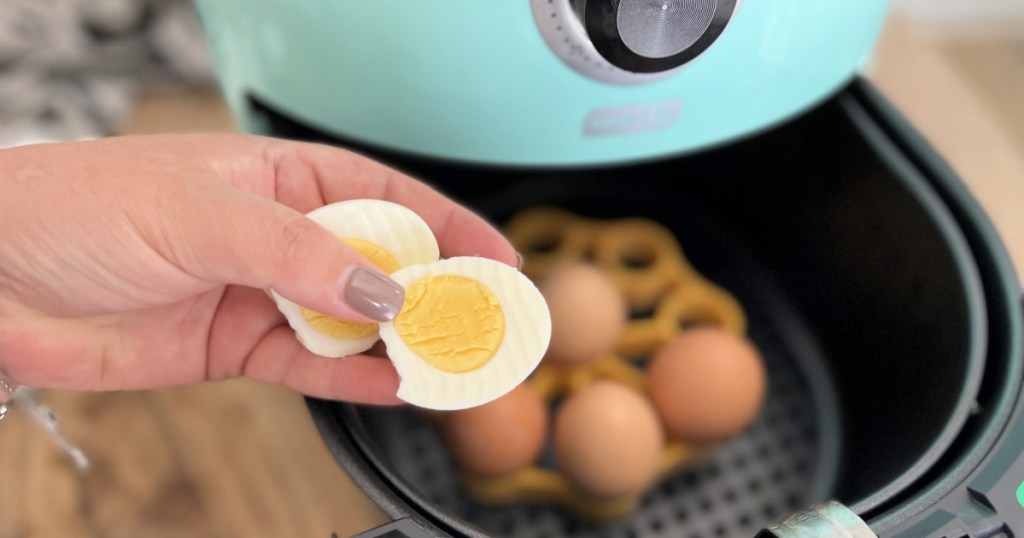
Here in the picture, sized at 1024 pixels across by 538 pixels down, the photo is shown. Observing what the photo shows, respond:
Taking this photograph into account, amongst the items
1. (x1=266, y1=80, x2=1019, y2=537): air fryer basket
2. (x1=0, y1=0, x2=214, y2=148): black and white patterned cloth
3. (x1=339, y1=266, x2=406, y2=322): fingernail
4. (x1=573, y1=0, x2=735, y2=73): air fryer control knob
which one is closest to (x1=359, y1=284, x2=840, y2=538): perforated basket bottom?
(x1=266, y1=80, x2=1019, y2=537): air fryer basket

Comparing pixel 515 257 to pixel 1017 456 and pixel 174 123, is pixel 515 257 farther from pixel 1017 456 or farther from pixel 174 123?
pixel 174 123

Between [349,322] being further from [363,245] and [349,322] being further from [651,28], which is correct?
[651,28]

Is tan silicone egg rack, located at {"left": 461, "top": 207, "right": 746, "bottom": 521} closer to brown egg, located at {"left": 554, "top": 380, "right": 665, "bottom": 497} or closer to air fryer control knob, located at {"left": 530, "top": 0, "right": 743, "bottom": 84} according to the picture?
brown egg, located at {"left": 554, "top": 380, "right": 665, "bottom": 497}

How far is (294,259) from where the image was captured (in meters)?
0.45

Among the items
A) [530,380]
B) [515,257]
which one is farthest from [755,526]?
[515,257]

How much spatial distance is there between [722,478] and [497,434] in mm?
217

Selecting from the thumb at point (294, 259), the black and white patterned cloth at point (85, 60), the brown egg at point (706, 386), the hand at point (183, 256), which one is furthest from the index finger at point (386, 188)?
the black and white patterned cloth at point (85, 60)

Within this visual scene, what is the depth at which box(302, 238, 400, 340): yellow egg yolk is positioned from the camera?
0.53 metres

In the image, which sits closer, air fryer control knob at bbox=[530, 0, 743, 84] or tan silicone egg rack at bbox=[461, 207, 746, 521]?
air fryer control knob at bbox=[530, 0, 743, 84]

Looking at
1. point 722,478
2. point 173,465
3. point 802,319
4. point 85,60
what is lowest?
point 722,478

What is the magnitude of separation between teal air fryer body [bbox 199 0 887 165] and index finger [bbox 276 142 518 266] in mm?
39

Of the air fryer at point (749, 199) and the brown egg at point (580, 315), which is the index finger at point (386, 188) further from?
the brown egg at point (580, 315)

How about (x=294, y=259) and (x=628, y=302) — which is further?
(x=628, y=302)

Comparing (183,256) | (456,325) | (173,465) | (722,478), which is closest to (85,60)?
(173,465)
